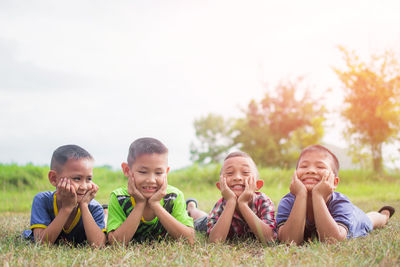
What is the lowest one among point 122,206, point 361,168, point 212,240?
point 361,168

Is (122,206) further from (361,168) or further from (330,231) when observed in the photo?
(361,168)

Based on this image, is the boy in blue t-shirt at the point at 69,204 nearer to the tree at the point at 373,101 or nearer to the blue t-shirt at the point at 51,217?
the blue t-shirt at the point at 51,217

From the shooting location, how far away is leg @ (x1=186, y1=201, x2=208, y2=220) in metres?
6.57

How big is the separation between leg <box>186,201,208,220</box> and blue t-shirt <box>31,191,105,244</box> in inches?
98.0

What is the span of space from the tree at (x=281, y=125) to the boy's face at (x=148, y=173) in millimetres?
24715

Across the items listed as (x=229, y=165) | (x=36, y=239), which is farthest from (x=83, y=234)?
(x=229, y=165)

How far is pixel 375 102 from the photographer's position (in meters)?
19.6

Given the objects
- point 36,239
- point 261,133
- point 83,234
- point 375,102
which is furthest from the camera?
point 261,133

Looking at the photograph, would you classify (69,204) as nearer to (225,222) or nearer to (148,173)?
(148,173)

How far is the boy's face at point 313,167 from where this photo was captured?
4098 millimetres

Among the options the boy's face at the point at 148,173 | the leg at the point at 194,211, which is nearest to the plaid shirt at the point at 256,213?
the boy's face at the point at 148,173

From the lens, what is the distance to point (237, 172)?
4.25 m

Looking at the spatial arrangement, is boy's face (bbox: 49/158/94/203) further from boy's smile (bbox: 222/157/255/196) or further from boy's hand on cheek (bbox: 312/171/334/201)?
boy's hand on cheek (bbox: 312/171/334/201)

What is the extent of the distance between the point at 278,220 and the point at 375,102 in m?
17.5
